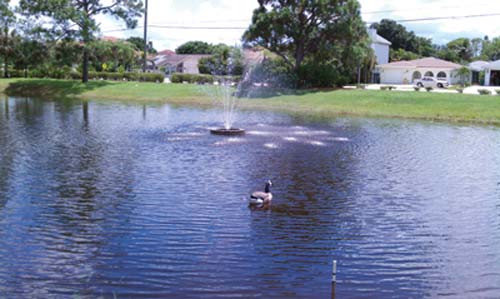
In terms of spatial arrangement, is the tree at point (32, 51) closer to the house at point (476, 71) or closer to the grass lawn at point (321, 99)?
the grass lawn at point (321, 99)

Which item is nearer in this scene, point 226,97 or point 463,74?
point 226,97

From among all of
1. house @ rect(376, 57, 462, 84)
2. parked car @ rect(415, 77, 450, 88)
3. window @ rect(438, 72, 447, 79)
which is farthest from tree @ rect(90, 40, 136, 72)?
window @ rect(438, 72, 447, 79)

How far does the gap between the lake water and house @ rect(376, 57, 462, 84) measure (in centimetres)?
6282

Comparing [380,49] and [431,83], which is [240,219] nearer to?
[431,83]

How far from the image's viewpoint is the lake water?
33.7 feet

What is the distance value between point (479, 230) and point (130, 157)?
14251 mm

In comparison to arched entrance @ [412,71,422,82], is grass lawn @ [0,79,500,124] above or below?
below

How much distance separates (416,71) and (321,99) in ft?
136

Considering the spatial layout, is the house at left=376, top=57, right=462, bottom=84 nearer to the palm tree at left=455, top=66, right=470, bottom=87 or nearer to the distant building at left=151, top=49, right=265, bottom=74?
the palm tree at left=455, top=66, right=470, bottom=87

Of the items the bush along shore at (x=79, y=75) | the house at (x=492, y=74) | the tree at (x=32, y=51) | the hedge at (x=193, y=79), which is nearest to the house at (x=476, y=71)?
the house at (x=492, y=74)

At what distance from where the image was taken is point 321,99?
54938 mm

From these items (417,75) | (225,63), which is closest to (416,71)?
(417,75)

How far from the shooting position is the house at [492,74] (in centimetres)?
7937

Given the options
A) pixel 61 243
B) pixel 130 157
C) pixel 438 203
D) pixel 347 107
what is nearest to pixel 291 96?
pixel 347 107
